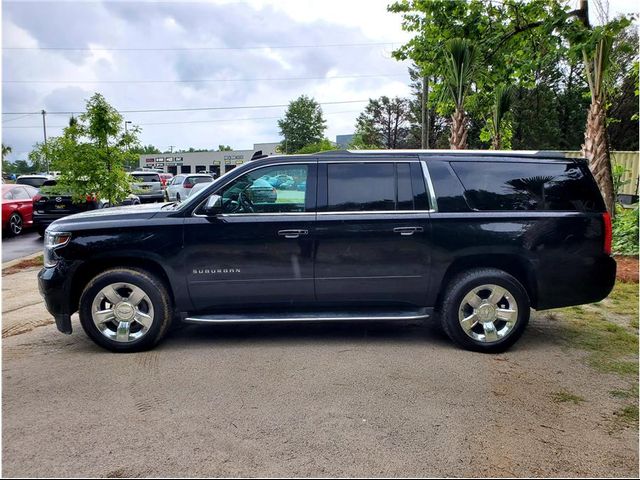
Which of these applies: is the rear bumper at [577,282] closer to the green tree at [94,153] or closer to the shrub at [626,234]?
the shrub at [626,234]

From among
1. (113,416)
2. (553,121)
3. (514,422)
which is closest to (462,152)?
(514,422)

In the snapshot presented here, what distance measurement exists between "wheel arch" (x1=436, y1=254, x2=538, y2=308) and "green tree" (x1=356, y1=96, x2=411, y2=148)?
166 ft

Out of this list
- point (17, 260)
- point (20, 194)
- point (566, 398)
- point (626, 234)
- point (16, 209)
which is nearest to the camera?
point (566, 398)

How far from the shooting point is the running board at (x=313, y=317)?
4.93 meters

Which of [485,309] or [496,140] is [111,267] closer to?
[485,309]

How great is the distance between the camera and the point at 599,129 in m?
10.7

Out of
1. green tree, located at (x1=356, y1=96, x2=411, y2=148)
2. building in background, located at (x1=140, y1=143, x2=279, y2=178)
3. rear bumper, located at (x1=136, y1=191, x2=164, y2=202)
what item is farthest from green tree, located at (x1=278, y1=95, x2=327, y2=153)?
rear bumper, located at (x1=136, y1=191, x2=164, y2=202)

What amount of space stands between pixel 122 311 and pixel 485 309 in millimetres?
3441

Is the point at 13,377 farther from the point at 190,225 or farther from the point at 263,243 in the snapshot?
the point at 263,243

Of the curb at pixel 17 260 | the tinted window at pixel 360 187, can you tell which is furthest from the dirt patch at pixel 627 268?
the curb at pixel 17 260

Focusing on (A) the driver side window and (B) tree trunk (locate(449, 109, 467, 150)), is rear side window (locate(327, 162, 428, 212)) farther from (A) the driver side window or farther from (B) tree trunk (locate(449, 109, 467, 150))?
(B) tree trunk (locate(449, 109, 467, 150))

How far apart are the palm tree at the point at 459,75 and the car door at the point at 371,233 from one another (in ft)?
26.2

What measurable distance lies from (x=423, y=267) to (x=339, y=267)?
81cm

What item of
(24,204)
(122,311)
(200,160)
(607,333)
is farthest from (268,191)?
(200,160)
